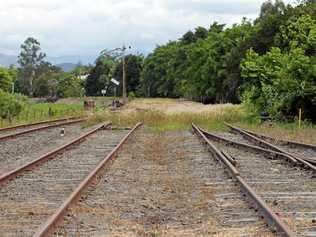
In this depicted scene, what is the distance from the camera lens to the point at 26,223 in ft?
26.9

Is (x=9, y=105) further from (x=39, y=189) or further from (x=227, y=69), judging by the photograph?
(x=39, y=189)

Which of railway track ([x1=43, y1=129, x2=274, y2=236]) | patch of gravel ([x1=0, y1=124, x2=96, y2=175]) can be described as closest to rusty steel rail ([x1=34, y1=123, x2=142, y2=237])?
railway track ([x1=43, y1=129, x2=274, y2=236])

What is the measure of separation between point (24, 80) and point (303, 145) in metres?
168

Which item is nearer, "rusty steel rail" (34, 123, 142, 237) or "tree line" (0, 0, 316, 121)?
"rusty steel rail" (34, 123, 142, 237)

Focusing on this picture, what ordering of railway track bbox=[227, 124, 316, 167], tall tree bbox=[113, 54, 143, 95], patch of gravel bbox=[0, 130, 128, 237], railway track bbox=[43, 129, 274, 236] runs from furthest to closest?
tall tree bbox=[113, 54, 143, 95] < railway track bbox=[227, 124, 316, 167] < patch of gravel bbox=[0, 130, 128, 237] < railway track bbox=[43, 129, 274, 236]

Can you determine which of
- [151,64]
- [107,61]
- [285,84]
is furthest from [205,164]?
[107,61]

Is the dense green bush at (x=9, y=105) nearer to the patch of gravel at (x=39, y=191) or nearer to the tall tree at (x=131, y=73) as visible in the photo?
the patch of gravel at (x=39, y=191)

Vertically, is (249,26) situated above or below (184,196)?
above

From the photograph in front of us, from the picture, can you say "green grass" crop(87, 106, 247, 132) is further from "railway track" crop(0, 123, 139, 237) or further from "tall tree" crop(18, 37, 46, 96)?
"tall tree" crop(18, 37, 46, 96)

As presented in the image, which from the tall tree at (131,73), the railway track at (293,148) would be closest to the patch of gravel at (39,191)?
the railway track at (293,148)

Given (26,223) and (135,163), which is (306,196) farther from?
(135,163)

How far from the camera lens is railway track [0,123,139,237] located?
27.2 ft

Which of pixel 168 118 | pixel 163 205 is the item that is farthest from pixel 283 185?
A: pixel 168 118

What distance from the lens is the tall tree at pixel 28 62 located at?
182375mm
